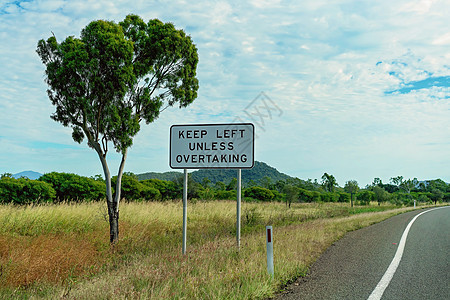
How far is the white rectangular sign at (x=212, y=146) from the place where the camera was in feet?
29.1

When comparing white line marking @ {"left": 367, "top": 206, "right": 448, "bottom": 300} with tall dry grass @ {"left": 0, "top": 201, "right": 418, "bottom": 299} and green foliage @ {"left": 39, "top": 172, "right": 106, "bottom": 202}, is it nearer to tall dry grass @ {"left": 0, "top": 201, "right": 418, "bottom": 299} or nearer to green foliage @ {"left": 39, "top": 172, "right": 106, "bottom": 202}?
tall dry grass @ {"left": 0, "top": 201, "right": 418, "bottom": 299}

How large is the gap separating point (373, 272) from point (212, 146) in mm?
4709

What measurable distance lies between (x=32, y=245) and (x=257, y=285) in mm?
6872

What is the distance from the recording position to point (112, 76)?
11398 millimetres

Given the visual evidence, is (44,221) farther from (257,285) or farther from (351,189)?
(351,189)

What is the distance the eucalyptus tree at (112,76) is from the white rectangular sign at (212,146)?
3.15 m

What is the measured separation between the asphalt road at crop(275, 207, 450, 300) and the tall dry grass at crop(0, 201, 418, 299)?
41 cm

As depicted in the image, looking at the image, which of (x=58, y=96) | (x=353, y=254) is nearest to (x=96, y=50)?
(x=58, y=96)

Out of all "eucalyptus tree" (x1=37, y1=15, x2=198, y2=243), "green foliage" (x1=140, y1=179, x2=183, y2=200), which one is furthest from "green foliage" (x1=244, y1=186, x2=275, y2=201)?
"eucalyptus tree" (x1=37, y1=15, x2=198, y2=243)

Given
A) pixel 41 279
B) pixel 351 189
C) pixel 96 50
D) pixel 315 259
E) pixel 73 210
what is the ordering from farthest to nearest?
1. pixel 351 189
2. pixel 73 210
3. pixel 96 50
4. pixel 315 259
5. pixel 41 279

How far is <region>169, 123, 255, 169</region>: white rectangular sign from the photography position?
8.87 m

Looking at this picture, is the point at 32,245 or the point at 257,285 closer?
the point at 257,285

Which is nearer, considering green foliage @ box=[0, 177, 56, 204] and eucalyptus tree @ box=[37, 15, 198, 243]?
eucalyptus tree @ box=[37, 15, 198, 243]

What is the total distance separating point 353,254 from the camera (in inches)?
353
